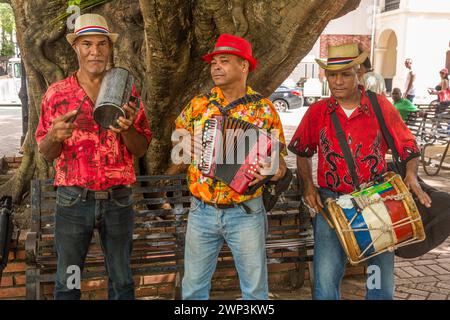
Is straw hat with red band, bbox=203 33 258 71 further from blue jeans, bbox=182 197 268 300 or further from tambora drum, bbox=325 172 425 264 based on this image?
tambora drum, bbox=325 172 425 264

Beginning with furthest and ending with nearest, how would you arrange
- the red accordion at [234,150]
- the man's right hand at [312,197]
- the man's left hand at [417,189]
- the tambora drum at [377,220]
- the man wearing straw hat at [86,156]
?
1. the man's right hand at [312,197]
2. the man's left hand at [417,189]
3. the tambora drum at [377,220]
4. the man wearing straw hat at [86,156]
5. the red accordion at [234,150]

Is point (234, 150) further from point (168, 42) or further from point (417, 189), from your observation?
point (168, 42)

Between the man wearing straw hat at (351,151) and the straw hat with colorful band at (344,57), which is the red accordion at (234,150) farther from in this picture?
the straw hat with colorful band at (344,57)

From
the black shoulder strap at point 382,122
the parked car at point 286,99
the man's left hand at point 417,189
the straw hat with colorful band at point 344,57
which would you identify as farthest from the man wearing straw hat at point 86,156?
the parked car at point 286,99

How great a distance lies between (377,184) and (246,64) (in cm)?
111

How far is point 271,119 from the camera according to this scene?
10.4 feet

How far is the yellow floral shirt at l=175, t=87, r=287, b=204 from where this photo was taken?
10.2ft

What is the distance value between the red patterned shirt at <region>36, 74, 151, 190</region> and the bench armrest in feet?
3.00

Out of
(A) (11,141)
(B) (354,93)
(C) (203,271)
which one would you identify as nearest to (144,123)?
(C) (203,271)

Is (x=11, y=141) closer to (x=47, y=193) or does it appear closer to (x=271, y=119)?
(x=47, y=193)

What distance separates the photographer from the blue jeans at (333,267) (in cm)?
334

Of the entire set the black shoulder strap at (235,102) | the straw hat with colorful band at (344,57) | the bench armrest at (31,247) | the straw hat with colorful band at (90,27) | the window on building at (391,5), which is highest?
the window on building at (391,5)

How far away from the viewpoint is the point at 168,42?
13.1 ft

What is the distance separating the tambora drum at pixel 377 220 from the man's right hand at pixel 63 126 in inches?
65.4
